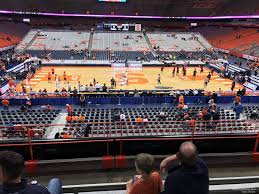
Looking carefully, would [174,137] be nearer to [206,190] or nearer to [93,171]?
[93,171]

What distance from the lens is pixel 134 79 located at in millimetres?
37062

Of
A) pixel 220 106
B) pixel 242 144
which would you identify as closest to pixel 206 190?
pixel 242 144

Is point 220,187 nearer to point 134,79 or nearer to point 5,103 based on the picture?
point 5,103

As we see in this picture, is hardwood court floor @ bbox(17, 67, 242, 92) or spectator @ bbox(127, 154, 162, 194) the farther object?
hardwood court floor @ bbox(17, 67, 242, 92)

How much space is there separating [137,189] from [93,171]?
3.26 metres

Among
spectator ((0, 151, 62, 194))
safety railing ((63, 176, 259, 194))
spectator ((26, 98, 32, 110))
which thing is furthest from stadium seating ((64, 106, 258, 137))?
spectator ((0, 151, 62, 194))

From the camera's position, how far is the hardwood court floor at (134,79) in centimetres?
3328

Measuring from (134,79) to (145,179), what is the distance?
109 feet

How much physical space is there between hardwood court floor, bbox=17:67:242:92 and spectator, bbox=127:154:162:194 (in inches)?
1115

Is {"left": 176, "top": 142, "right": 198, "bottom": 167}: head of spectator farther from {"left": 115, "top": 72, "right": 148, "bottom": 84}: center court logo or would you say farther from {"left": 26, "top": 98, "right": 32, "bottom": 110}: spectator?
{"left": 115, "top": 72, "right": 148, "bottom": 84}: center court logo

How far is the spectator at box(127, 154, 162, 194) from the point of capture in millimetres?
3777

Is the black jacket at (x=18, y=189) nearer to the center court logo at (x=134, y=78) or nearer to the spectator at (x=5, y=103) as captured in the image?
the spectator at (x=5, y=103)

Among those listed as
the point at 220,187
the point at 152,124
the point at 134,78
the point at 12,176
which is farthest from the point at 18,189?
the point at 134,78

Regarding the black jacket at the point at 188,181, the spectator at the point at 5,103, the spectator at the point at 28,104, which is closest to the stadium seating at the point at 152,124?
the spectator at the point at 28,104
